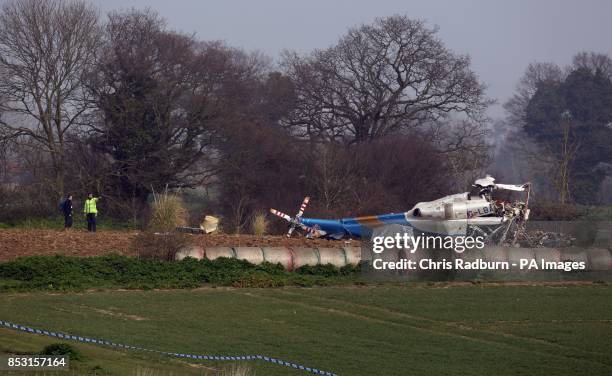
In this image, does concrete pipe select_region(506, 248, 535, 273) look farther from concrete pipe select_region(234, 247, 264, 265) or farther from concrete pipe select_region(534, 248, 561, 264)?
concrete pipe select_region(234, 247, 264, 265)

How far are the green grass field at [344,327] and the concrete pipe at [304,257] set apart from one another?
8.80 ft

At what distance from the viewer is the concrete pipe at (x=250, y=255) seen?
29.1 metres

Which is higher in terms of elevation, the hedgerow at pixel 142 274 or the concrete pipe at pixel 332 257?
the concrete pipe at pixel 332 257

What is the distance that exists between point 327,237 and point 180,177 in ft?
69.7

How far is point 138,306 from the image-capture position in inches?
866

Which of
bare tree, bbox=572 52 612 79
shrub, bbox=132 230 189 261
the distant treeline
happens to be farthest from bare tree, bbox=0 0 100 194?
bare tree, bbox=572 52 612 79

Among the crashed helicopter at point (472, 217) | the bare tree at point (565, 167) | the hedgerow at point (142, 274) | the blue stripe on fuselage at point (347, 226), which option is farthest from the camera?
the bare tree at point (565, 167)

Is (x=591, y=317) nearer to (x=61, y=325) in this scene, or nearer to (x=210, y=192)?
(x=61, y=325)

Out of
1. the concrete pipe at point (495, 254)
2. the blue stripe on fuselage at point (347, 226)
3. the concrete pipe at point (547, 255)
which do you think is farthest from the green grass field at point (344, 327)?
the blue stripe on fuselage at point (347, 226)

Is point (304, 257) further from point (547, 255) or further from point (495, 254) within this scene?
point (547, 255)

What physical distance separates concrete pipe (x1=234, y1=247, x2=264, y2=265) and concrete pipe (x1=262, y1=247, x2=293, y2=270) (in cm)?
16

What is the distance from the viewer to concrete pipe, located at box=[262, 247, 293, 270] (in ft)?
96.3

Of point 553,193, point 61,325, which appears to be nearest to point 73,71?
point 61,325

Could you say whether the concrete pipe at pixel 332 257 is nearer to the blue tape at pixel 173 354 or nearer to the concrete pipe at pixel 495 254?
the concrete pipe at pixel 495 254
